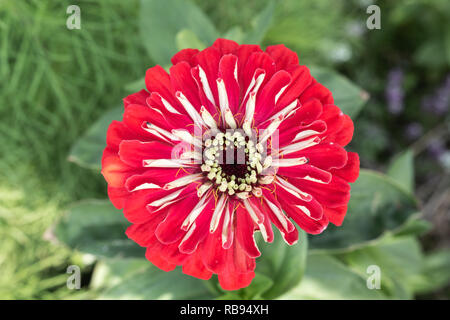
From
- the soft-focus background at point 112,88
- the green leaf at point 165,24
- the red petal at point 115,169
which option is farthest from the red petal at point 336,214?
the soft-focus background at point 112,88

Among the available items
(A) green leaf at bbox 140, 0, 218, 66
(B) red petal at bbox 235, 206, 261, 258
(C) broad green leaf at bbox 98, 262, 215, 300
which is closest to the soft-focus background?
(A) green leaf at bbox 140, 0, 218, 66

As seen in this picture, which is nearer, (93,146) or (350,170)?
(350,170)

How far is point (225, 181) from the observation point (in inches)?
24.0

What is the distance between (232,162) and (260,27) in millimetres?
341

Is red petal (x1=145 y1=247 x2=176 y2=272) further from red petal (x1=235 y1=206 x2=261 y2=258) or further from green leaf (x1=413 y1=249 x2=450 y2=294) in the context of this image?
green leaf (x1=413 y1=249 x2=450 y2=294)

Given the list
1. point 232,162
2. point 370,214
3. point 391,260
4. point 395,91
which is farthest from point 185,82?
point 395,91

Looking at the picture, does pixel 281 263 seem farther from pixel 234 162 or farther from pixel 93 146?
pixel 93 146

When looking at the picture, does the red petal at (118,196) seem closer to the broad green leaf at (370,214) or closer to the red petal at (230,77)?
the red petal at (230,77)

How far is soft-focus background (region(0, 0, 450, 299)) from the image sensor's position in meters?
1.06

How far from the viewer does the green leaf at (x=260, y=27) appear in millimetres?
771

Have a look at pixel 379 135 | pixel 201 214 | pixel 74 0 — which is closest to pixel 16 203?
pixel 74 0

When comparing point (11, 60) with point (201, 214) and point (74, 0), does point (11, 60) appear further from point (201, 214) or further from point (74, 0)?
point (201, 214)

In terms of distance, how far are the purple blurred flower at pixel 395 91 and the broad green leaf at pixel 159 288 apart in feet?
3.30

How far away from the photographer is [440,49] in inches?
51.4
